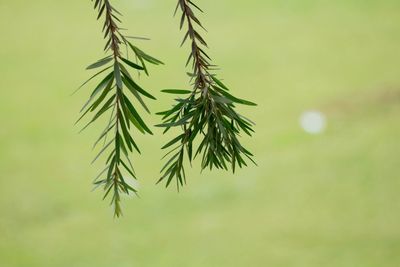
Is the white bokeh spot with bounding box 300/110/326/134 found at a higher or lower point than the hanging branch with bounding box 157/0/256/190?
higher

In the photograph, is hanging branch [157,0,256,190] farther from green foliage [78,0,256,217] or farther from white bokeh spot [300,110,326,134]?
white bokeh spot [300,110,326,134]

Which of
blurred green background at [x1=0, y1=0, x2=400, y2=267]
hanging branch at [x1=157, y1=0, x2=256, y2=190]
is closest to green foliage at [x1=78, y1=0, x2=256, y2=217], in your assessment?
hanging branch at [x1=157, y1=0, x2=256, y2=190]

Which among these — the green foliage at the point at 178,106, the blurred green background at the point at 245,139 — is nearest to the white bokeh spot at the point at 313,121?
the blurred green background at the point at 245,139

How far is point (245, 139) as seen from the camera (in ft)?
6.06

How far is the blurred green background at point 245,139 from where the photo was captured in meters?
1.50

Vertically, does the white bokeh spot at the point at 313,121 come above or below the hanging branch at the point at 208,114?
above

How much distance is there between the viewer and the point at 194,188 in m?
1.69

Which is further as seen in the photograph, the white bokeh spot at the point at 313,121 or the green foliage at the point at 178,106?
the white bokeh spot at the point at 313,121

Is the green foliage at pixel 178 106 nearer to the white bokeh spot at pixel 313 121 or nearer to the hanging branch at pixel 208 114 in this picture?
the hanging branch at pixel 208 114

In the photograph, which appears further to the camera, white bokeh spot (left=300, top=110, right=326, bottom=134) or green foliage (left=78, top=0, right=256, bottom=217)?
white bokeh spot (left=300, top=110, right=326, bottom=134)

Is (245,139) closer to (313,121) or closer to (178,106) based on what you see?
(313,121)

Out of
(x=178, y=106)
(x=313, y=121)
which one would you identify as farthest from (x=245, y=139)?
(x=178, y=106)

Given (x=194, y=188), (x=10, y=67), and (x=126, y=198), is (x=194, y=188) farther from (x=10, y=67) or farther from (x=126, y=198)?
(x=10, y=67)

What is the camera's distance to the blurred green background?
4.91ft
